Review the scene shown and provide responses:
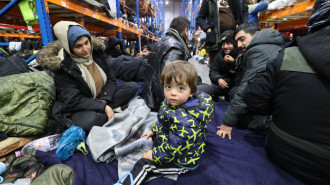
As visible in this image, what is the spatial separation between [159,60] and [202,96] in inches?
26.9

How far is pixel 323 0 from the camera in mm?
613

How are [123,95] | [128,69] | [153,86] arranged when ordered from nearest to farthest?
[153,86] < [123,95] < [128,69]

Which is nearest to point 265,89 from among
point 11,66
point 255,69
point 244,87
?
point 244,87

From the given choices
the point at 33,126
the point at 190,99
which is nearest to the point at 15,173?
the point at 33,126

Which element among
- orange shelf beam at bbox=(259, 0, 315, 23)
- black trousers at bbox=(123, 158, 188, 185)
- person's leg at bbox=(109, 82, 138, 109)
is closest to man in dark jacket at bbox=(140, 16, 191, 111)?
person's leg at bbox=(109, 82, 138, 109)

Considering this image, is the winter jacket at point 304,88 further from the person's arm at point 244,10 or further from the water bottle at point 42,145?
the person's arm at point 244,10

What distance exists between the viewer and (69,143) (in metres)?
0.95

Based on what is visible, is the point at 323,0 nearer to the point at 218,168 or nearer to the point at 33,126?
Answer: the point at 218,168

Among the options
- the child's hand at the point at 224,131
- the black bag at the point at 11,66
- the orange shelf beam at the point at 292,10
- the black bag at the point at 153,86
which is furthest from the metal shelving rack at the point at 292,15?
the black bag at the point at 11,66

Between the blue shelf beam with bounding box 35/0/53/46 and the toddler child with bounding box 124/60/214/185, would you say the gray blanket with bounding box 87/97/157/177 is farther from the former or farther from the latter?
the blue shelf beam with bounding box 35/0/53/46

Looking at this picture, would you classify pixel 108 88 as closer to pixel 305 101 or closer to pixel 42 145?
pixel 42 145

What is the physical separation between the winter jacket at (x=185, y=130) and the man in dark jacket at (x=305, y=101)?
0.35 metres

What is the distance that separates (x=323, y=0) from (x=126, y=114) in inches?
53.5

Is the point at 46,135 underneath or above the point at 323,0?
underneath
